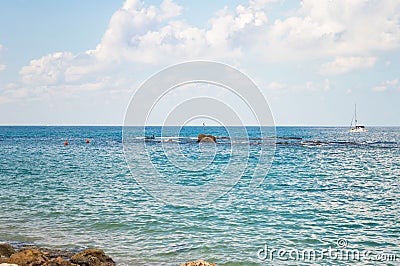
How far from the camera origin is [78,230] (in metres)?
16.2

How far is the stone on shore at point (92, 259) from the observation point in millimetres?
11000

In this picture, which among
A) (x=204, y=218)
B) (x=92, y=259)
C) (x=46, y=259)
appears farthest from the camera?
(x=204, y=218)

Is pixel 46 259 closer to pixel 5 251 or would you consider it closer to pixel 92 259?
pixel 92 259

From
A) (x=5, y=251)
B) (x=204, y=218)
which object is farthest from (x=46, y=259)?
(x=204, y=218)

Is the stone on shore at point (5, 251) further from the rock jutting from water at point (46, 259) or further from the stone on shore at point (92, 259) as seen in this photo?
the stone on shore at point (92, 259)

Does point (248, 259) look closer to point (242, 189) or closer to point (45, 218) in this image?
point (45, 218)

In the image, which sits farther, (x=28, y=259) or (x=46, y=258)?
(x=46, y=258)

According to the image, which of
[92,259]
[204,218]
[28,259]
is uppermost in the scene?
[28,259]

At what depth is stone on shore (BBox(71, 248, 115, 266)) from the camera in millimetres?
11000

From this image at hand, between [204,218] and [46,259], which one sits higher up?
[46,259]

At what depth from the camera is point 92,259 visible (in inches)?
439

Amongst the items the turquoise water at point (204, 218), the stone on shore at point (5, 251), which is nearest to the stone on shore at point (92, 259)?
the turquoise water at point (204, 218)

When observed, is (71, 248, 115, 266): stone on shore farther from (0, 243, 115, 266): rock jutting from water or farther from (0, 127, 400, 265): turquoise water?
(0, 127, 400, 265): turquoise water

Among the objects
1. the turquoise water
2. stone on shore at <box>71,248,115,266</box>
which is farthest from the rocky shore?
the turquoise water
